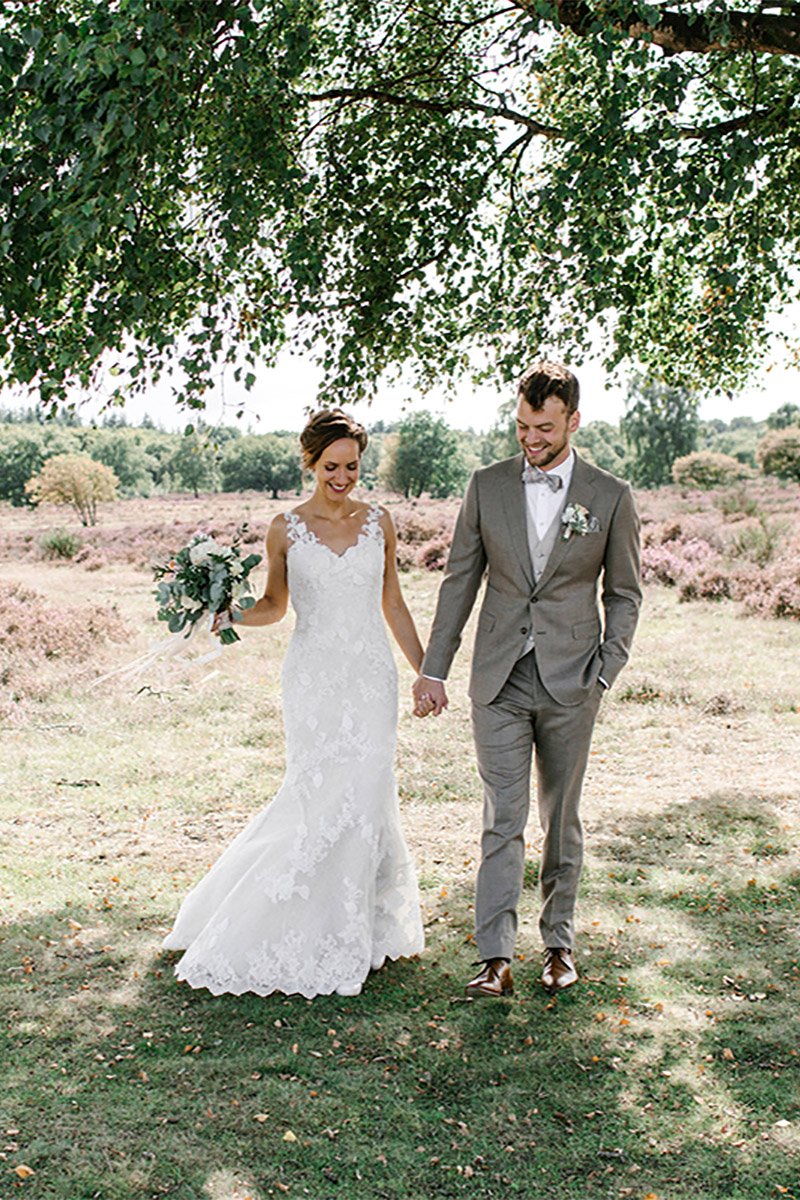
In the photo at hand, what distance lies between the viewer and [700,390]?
9.96 meters

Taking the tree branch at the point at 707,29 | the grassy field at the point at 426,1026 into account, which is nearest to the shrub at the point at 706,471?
the grassy field at the point at 426,1026

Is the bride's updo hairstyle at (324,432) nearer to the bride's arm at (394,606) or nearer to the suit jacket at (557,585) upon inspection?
the bride's arm at (394,606)

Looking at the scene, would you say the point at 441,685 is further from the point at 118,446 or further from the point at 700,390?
the point at 118,446

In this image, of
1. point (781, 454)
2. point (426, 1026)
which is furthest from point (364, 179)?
point (781, 454)

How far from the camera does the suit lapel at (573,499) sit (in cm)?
442

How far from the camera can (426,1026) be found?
4332mm

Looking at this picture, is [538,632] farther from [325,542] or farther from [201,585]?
[201,585]

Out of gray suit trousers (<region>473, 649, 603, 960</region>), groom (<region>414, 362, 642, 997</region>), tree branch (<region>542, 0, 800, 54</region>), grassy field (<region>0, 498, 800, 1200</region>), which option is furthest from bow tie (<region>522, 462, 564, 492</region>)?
tree branch (<region>542, 0, 800, 54</region>)

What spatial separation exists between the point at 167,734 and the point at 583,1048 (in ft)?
22.7

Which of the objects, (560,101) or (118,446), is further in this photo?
(118,446)

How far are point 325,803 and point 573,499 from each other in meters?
1.87

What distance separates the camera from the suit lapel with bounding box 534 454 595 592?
442cm

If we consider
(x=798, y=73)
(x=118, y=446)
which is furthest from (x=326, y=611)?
(x=118, y=446)

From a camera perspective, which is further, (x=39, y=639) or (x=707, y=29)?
(x=39, y=639)
